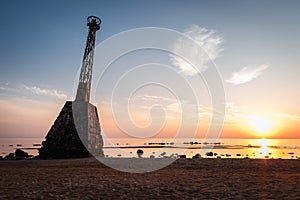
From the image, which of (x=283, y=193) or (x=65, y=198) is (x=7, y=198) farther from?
(x=283, y=193)

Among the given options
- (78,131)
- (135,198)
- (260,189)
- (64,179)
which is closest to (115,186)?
(135,198)

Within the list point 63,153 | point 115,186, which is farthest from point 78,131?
point 115,186

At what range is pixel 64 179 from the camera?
1481 centimetres

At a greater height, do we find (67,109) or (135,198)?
(67,109)

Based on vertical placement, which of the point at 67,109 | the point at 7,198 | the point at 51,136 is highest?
the point at 67,109

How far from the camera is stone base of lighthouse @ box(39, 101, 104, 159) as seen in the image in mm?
32031

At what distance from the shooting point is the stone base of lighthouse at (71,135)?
32031 millimetres

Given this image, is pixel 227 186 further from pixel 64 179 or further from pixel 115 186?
pixel 64 179

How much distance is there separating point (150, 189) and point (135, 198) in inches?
76.0

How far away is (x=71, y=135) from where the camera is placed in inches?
1262

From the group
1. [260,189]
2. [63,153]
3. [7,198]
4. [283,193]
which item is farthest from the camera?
[63,153]

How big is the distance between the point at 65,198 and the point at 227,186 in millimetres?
7405

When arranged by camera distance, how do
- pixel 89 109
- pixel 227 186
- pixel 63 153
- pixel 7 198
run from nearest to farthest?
pixel 7 198 → pixel 227 186 → pixel 63 153 → pixel 89 109

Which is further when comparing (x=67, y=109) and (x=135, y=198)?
(x=67, y=109)
